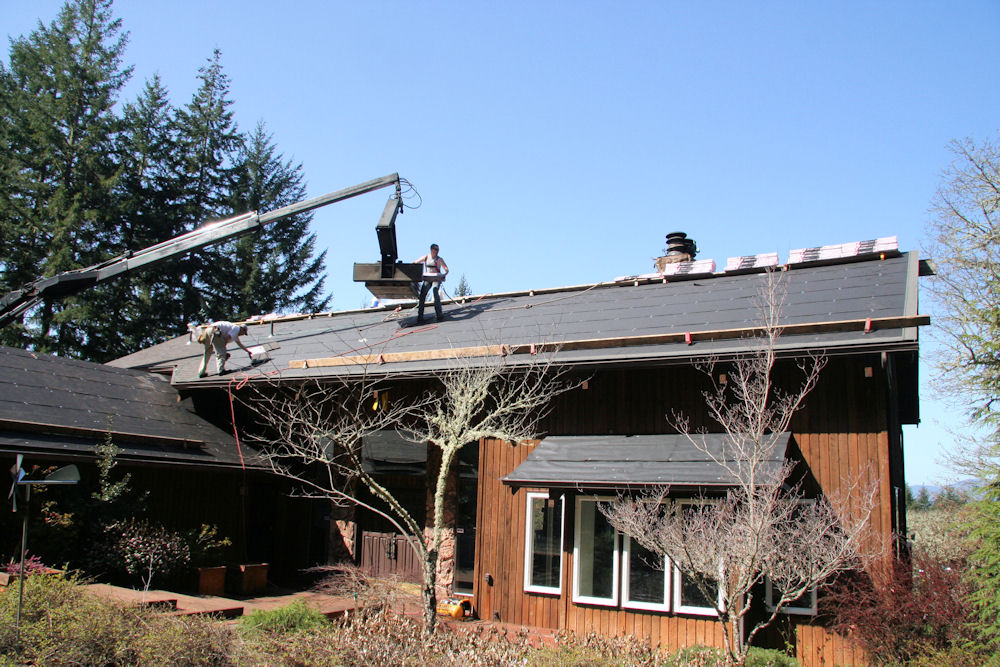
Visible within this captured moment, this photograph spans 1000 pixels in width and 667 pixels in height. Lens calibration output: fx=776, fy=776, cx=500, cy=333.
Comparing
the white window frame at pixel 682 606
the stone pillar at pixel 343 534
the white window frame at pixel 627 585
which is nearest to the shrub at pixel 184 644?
the white window frame at pixel 627 585

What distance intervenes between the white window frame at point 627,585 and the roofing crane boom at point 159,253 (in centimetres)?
835

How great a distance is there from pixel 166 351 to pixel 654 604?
45.2ft

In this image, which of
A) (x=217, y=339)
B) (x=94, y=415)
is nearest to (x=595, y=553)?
(x=94, y=415)

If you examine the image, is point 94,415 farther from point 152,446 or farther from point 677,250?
point 677,250

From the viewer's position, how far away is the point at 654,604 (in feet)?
34.1

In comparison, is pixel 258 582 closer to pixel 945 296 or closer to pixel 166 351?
pixel 166 351

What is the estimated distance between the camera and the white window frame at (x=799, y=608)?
9477mm

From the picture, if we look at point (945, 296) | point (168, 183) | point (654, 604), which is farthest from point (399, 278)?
point (168, 183)

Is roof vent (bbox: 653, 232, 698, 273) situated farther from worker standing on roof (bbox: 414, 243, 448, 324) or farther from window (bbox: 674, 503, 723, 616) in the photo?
window (bbox: 674, 503, 723, 616)

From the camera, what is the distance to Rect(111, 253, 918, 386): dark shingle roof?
10555mm

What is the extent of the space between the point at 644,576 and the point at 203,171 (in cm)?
3161

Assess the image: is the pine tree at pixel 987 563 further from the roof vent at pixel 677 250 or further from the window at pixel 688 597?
the roof vent at pixel 677 250

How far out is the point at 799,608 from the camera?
9.63 metres

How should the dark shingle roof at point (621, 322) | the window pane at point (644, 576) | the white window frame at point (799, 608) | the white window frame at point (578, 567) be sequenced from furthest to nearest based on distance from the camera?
the white window frame at point (578, 567)
the dark shingle roof at point (621, 322)
the window pane at point (644, 576)
the white window frame at point (799, 608)
